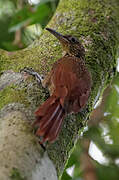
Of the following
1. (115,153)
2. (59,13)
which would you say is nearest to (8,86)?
(59,13)

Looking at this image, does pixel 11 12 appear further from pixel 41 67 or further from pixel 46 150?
pixel 46 150

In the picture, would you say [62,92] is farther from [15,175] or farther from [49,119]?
[15,175]

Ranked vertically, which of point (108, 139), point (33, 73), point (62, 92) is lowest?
point (108, 139)

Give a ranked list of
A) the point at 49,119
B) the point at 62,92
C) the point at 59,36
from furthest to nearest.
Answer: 1. the point at 59,36
2. the point at 62,92
3. the point at 49,119

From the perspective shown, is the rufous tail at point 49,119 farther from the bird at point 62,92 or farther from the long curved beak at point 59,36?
the long curved beak at point 59,36

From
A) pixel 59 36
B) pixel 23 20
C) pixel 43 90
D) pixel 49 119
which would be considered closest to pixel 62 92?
pixel 43 90

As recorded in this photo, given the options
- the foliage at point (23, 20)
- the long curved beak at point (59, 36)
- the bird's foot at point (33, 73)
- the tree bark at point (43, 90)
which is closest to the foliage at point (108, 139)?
the tree bark at point (43, 90)

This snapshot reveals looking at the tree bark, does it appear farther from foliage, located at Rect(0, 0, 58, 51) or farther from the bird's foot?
foliage, located at Rect(0, 0, 58, 51)
